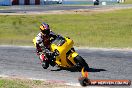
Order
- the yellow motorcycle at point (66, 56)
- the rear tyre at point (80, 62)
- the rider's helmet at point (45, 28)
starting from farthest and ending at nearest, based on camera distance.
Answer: the rider's helmet at point (45, 28)
the yellow motorcycle at point (66, 56)
the rear tyre at point (80, 62)

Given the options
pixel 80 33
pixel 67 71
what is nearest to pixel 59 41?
pixel 67 71

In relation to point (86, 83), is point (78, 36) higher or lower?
lower

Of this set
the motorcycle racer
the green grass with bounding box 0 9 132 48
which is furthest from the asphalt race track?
the green grass with bounding box 0 9 132 48

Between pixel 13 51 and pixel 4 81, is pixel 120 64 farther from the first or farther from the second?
pixel 13 51

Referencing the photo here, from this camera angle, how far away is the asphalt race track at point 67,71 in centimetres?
1464

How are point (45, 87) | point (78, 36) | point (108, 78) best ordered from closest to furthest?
point (45, 87), point (108, 78), point (78, 36)

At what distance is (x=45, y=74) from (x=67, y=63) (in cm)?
89

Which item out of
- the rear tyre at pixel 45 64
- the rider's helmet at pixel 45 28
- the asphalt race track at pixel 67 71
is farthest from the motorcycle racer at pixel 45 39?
the asphalt race track at pixel 67 71

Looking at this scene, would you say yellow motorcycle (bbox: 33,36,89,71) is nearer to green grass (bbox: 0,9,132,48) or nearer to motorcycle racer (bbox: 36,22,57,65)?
motorcycle racer (bbox: 36,22,57,65)

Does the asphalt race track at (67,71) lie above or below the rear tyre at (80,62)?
below

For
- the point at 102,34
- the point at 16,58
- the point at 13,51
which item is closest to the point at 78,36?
the point at 102,34

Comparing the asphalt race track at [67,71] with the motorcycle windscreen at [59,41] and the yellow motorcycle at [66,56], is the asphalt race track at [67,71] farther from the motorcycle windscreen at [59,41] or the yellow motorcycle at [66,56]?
the motorcycle windscreen at [59,41]

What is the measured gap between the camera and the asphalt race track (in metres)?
14.6

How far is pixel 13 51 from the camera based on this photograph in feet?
72.6
